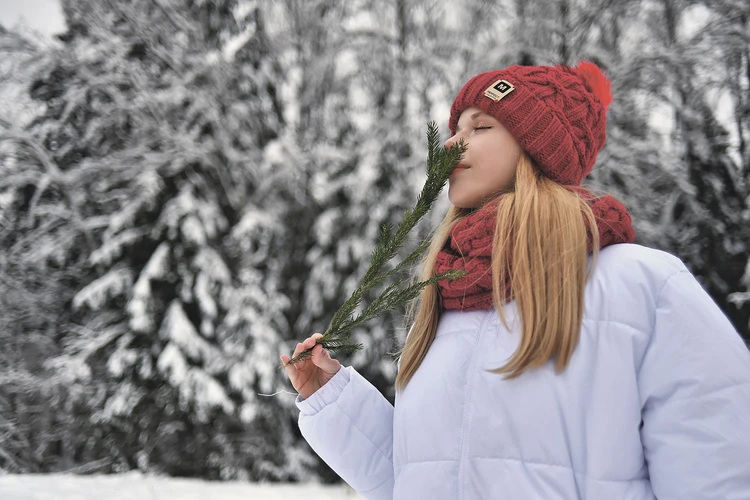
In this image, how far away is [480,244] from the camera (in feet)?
3.96

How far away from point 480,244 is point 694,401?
464mm

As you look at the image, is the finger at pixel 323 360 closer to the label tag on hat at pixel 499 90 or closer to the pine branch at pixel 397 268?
the pine branch at pixel 397 268

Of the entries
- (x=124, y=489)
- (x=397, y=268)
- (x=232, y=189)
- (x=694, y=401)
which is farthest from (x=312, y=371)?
(x=232, y=189)

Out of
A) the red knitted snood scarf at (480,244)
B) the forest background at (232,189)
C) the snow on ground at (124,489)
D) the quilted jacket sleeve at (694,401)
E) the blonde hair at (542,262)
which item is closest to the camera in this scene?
the quilted jacket sleeve at (694,401)

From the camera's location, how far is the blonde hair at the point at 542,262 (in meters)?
1.04

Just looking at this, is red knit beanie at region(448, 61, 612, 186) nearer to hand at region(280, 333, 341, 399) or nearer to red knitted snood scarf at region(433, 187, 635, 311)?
red knitted snood scarf at region(433, 187, 635, 311)

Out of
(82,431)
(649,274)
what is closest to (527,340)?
(649,274)

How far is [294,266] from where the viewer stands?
7.98m

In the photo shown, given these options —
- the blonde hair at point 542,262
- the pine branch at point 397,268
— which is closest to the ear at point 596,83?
the blonde hair at point 542,262

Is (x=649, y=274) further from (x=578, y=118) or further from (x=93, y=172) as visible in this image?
(x=93, y=172)

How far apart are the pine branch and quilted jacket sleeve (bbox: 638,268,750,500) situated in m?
0.38

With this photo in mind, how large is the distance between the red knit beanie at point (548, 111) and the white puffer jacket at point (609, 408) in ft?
0.90

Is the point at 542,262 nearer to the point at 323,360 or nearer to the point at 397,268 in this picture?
the point at 397,268

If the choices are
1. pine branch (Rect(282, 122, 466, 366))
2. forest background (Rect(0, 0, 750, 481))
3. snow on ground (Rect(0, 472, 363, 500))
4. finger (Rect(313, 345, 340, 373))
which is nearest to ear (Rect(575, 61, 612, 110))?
pine branch (Rect(282, 122, 466, 366))
